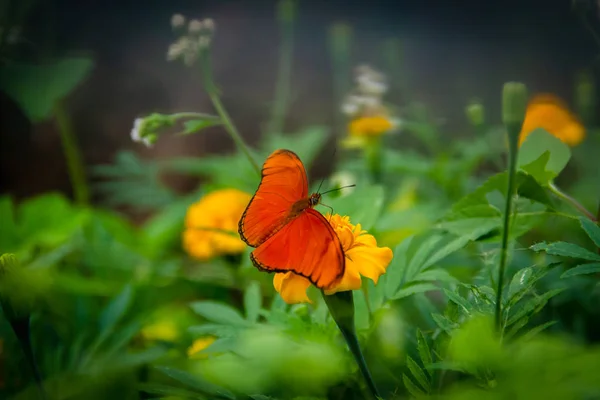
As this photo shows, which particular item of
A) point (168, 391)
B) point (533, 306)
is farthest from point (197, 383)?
point (533, 306)

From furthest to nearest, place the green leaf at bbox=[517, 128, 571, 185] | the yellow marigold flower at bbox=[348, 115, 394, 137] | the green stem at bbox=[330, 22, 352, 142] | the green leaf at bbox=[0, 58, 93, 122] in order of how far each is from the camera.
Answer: the green stem at bbox=[330, 22, 352, 142] < the yellow marigold flower at bbox=[348, 115, 394, 137] < the green leaf at bbox=[0, 58, 93, 122] < the green leaf at bbox=[517, 128, 571, 185]

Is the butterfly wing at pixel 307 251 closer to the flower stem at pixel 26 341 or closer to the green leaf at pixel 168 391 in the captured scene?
the green leaf at pixel 168 391

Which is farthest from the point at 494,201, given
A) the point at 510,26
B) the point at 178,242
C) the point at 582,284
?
the point at 510,26

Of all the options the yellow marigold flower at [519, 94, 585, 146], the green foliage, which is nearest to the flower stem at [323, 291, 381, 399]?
the green foliage

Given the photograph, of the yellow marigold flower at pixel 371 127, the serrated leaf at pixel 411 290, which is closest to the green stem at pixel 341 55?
the yellow marigold flower at pixel 371 127

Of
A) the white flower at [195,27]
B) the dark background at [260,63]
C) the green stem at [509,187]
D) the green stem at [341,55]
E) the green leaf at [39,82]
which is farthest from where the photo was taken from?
the dark background at [260,63]

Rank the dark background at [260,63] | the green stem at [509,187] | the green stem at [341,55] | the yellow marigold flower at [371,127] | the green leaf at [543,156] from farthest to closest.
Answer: the dark background at [260,63] → the green stem at [341,55] → the yellow marigold flower at [371,127] → the green leaf at [543,156] → the green stem at [509,187]

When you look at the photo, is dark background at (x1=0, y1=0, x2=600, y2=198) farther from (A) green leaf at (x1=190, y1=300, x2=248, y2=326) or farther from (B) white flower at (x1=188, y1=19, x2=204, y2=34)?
(A) green leaf at (x1=190, y1=300, x2=248, y2=326)
